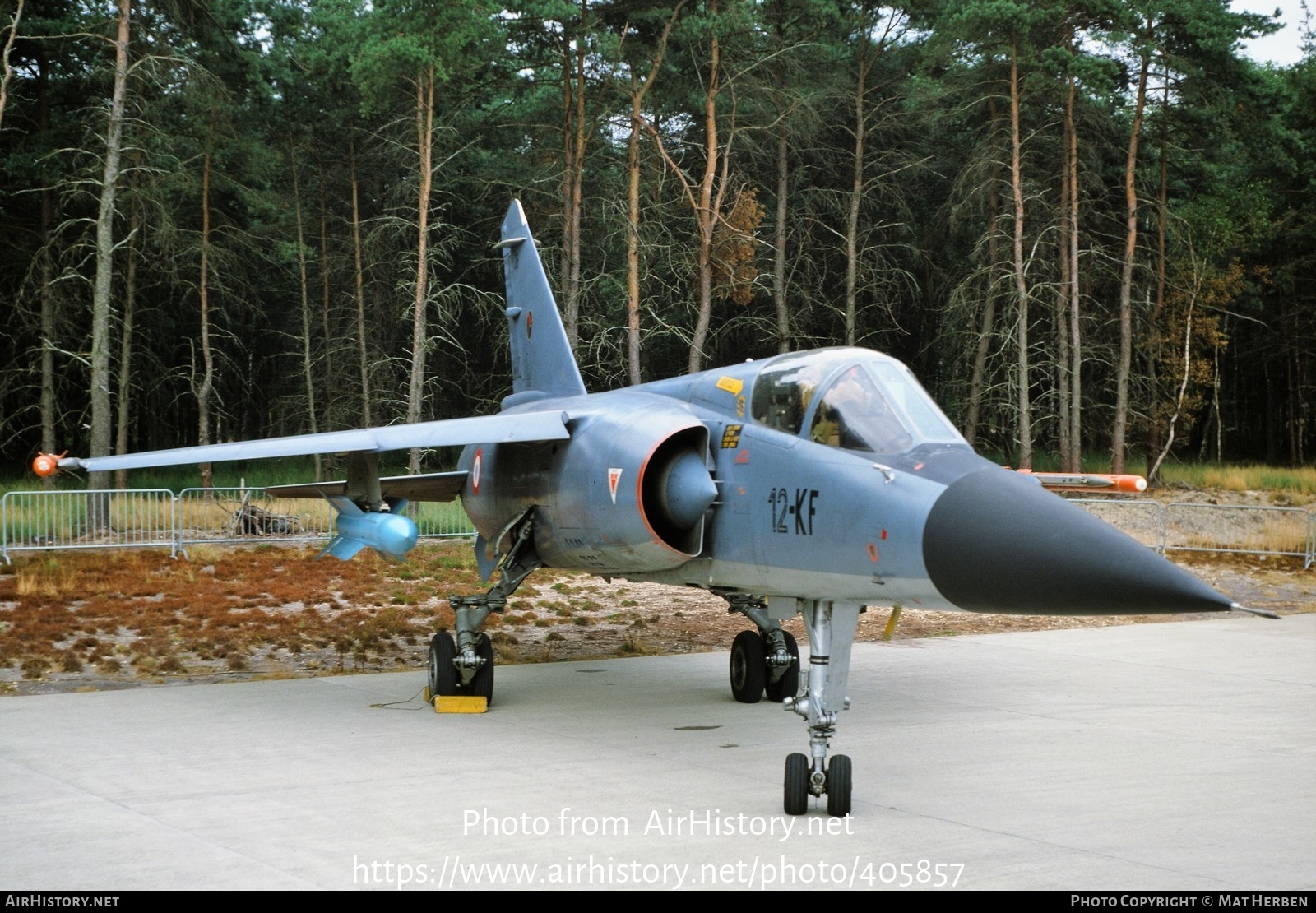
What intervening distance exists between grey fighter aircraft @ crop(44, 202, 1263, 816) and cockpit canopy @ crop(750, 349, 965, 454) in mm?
13

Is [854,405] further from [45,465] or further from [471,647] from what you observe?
[45,465]

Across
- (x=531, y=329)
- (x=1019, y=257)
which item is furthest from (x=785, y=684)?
(x=1019, y=257)

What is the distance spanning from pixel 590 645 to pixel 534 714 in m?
4.33

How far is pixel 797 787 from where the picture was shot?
247 inches

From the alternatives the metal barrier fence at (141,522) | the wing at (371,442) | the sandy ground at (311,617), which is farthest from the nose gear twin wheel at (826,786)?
the metal barrier fence at (141,522)

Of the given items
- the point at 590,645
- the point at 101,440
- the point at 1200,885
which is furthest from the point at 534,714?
the point at 101,440

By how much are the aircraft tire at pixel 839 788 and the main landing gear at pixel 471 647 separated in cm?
430

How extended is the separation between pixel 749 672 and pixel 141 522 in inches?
504

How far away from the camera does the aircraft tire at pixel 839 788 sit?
20.4 ft

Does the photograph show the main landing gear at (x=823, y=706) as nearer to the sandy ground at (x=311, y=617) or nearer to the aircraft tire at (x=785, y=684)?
the aircraft tire at (x=785, y=684)

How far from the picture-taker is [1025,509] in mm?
5715

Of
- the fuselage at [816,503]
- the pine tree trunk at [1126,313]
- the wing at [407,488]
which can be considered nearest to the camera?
the fuselage at [816,503]

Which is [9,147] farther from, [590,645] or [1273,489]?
[1273,489]

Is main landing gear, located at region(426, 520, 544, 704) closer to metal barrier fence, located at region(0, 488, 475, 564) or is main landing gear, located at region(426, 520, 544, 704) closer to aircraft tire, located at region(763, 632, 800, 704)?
aircraft tire, located at region(763, 632, 800, 704)
